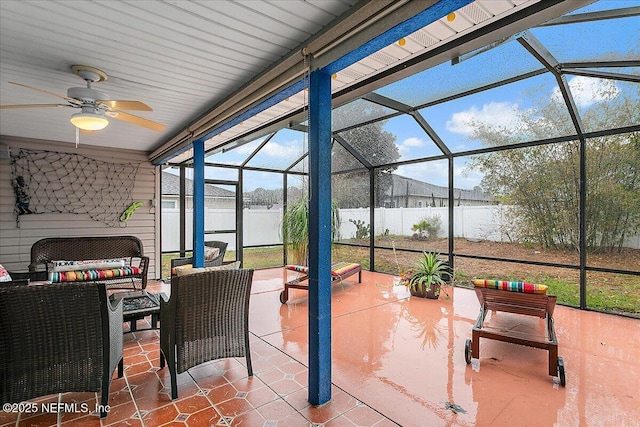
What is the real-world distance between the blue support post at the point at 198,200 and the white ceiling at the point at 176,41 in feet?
3.57

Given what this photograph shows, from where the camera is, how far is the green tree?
4211 millimetres

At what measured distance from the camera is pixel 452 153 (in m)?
5.76

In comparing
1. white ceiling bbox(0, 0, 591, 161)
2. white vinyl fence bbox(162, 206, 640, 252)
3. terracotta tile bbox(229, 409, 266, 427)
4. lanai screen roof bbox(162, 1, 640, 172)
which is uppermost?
lanai screen roof bbox(162, 1, 640, 172)

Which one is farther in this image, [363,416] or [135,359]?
[135,359]

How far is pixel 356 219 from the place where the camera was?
7438 mm

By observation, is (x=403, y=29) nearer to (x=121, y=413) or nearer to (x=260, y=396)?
(x=260, y=396)

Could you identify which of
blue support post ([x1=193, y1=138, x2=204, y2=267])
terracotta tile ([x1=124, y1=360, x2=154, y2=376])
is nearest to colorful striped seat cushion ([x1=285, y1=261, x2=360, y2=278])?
blue support post ([x1=193, y1=138, x2=204, y2=267])

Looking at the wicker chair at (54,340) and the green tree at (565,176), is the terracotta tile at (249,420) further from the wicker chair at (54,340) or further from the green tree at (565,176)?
the green tree at (565,176)

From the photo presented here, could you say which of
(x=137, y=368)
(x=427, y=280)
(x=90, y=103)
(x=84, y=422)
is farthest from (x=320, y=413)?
(x=427, y=280)

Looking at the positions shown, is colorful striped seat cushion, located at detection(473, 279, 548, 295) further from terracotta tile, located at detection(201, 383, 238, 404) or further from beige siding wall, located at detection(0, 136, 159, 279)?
beige siding wall, located at detection(0, 136, 159, 279)

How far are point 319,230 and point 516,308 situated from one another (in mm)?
2286

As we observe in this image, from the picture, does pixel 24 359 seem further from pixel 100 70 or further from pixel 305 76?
pixel 305 76

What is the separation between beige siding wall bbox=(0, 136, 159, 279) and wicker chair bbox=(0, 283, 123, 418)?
462 cm

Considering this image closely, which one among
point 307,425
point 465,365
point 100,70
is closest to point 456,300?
point 465,365
